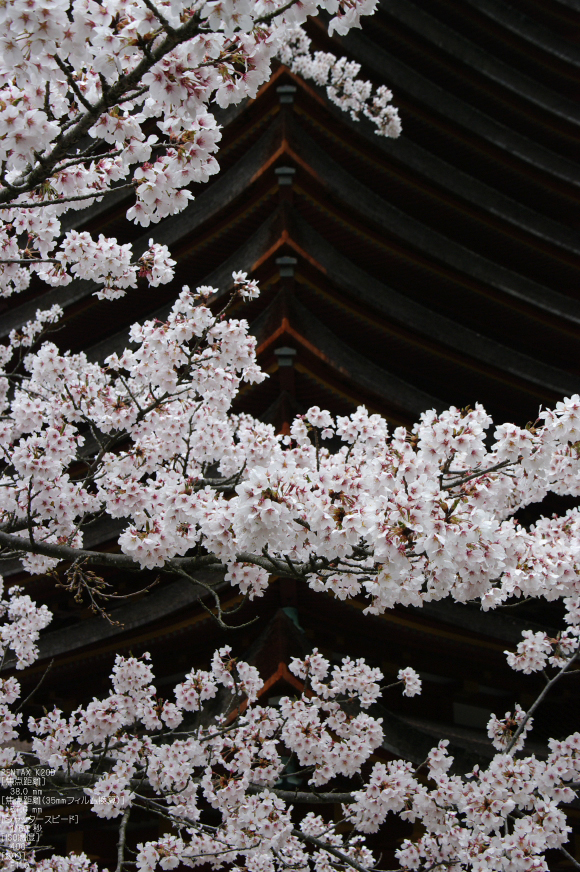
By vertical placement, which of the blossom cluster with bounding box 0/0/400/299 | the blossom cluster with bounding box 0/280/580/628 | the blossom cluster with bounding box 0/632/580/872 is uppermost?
the blossom cluster with bounding box 0/0/400/299

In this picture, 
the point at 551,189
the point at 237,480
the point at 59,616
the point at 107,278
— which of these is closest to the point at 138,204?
the point at 107,278

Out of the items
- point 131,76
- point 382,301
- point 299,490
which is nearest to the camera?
point 131,76

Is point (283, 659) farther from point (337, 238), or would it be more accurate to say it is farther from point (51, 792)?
point (337, 238)

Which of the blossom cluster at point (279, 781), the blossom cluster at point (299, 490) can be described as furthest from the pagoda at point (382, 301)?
the blossom cluster at point (299, 490)

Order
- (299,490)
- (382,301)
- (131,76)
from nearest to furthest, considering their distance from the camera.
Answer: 1. (131,76)
2. (299,490)
3. (382,301)

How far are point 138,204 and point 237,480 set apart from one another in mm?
1606

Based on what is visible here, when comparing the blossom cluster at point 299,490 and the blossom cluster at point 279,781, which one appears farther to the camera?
the blossom cluster at point 279,781

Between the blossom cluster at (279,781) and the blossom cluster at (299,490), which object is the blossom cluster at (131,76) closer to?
the blossom cluster at (299,490)

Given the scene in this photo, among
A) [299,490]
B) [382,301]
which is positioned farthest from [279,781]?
[382,301]

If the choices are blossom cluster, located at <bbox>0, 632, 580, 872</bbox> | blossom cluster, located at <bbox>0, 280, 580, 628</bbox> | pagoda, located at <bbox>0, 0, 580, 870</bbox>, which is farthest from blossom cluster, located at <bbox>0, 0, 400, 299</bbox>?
blossom cluster, located at <bbox>0, 632, 580, 872</bbox>

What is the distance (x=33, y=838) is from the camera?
5.66 m

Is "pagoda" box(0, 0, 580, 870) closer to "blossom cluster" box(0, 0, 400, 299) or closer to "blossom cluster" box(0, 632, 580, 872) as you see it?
"blossom cluster" box(0, 632, 580, 872)

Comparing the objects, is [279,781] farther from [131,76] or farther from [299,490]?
[131,76]

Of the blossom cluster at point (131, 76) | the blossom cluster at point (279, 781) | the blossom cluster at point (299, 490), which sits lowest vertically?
the blossom cluster at point (279, 781)
